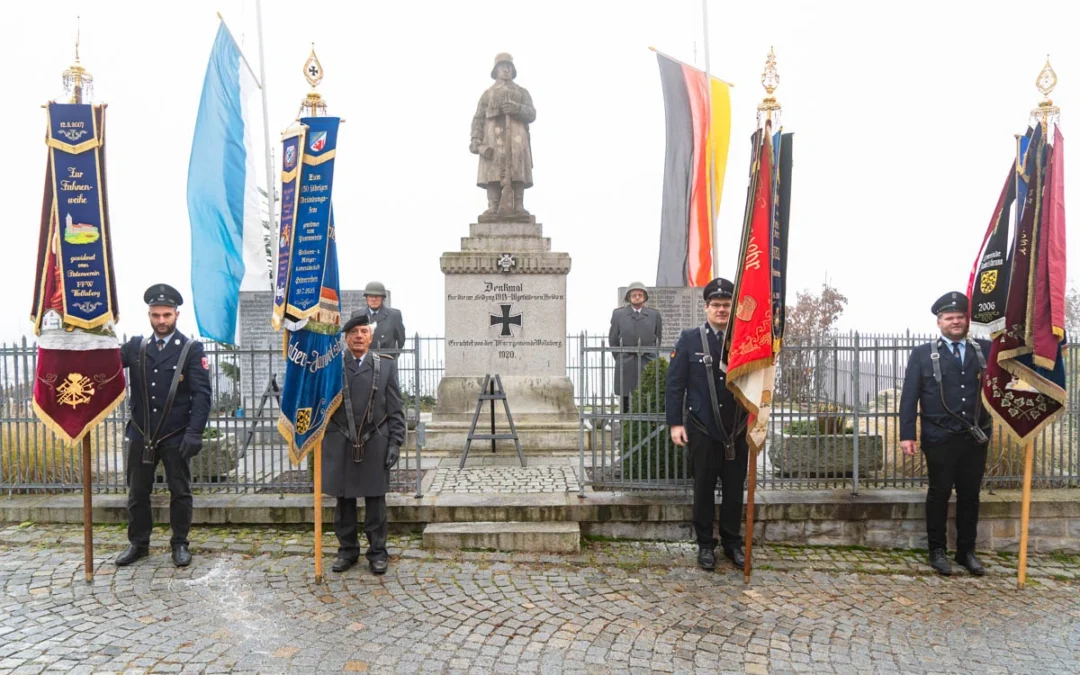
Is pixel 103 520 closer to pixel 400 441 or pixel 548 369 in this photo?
pixel 400 441

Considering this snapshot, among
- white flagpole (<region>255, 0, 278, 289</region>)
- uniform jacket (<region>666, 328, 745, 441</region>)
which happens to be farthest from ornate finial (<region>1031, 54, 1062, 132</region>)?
white flagpole (<region>255, 0, 278, 289</region>)

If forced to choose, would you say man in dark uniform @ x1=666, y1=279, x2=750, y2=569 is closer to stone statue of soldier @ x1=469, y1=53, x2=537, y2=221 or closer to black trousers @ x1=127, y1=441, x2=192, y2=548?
black trousers @ x1=127, y1=441, x2=192, y2=548

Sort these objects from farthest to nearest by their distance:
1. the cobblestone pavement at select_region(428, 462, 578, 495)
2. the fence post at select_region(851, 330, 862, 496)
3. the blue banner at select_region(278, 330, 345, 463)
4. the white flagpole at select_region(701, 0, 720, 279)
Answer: the white flagpole at select_region(701, 0, 720, 279)
the cobblestone pavement at select_region(428, 462, 578, 495)
the fence post at select_region(851, 330, 862, 496)
the blue banner at select_region(278, 330, 345, 463)

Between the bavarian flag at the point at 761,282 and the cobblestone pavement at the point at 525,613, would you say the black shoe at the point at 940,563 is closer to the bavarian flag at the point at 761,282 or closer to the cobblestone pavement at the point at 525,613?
the cobblestone pavement at the point at 525,613

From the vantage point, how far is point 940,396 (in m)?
5.38

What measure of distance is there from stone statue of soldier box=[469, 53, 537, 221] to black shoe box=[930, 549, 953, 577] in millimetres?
6503

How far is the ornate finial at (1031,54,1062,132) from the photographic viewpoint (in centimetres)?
514

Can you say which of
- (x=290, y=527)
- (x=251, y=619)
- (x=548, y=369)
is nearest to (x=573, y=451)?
(x=548, y=369)

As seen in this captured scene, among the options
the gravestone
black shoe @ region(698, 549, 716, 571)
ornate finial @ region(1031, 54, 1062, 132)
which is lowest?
black shoe @ region(698, 549, 716, 571)

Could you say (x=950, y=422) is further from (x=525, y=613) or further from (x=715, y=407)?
(x=525, y=613)

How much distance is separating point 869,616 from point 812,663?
0.93 m

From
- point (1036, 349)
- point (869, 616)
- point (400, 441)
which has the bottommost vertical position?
point (869, 616)

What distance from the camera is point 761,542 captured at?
5.97 meters

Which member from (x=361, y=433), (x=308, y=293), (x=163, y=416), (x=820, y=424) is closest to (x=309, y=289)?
(x=308, y=293)
